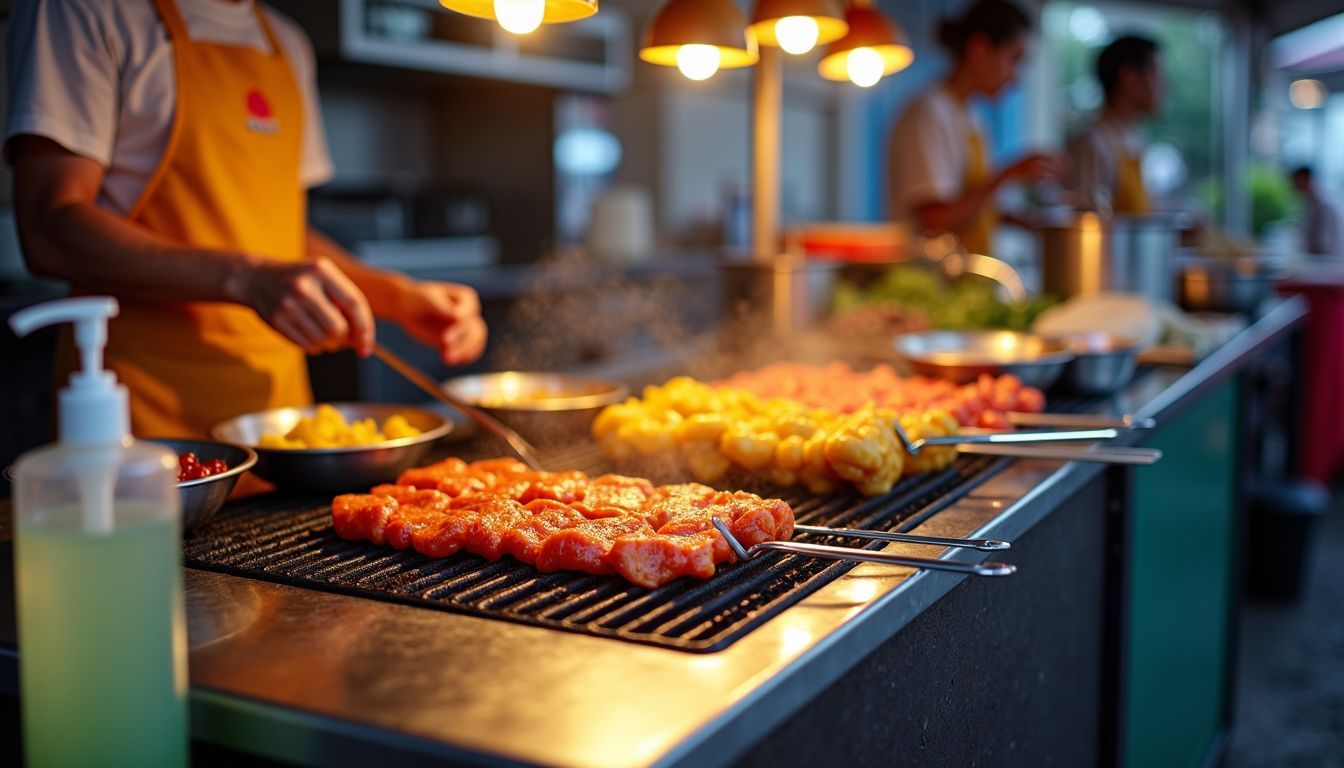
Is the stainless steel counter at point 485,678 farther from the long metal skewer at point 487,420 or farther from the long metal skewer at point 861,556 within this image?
the long metal skewer at point 487,420

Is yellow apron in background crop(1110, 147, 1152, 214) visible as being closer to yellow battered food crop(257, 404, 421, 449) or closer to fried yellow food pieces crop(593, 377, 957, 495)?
fried yellow food pieces crop(593, 377, 957, 495)

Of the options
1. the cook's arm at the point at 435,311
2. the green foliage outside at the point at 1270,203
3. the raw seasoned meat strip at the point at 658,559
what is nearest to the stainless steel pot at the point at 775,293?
the cook's arm at the point at 435,311

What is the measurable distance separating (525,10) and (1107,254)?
243cm

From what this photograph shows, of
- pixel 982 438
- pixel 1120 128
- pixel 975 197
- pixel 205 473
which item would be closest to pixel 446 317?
pixel 205 473

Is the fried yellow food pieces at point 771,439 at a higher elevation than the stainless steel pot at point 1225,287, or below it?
below

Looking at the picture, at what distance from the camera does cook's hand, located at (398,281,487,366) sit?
2.11 m

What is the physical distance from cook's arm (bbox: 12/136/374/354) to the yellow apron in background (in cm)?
426

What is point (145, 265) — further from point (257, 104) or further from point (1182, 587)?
point (1182, 587)

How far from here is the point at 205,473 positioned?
56.2 inches

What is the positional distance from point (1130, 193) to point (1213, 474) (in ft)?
8.44

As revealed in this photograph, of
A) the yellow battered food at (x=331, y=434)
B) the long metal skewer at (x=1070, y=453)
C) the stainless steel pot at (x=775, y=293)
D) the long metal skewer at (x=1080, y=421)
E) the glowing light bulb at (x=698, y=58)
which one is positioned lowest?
the long metal skewer at (x=1070, y=453)

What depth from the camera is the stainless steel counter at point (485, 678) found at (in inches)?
34.0

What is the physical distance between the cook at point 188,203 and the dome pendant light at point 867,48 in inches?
42.0

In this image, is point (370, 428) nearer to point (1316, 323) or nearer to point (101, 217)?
point (101, 217)
